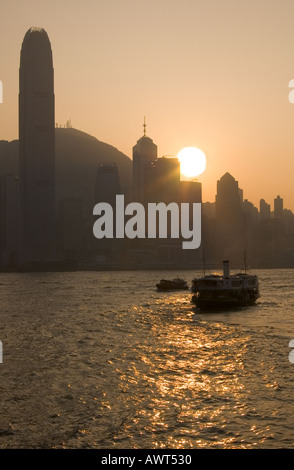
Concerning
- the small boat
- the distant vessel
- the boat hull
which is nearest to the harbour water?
the boat hull

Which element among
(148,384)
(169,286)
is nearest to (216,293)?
(148,384)

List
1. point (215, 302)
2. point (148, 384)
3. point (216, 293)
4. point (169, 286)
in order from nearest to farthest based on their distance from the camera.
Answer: point (148, 384)
point (215, 302)
point (216, 293)
point (169, 286)

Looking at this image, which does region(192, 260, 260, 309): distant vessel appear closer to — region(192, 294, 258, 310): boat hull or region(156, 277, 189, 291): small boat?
region(192, 294, 258, 310): boat hull

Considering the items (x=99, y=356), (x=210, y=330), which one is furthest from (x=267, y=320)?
(x=99, y=356)

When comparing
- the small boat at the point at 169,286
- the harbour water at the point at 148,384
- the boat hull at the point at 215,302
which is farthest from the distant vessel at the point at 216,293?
the small boat at the point at 169,286

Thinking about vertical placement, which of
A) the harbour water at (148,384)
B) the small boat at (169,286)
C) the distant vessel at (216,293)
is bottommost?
the harbour water at (148,384)

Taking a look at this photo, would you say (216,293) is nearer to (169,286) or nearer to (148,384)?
(148,384)

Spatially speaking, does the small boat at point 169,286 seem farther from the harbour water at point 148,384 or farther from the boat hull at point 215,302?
the harbour water at point 148,384
